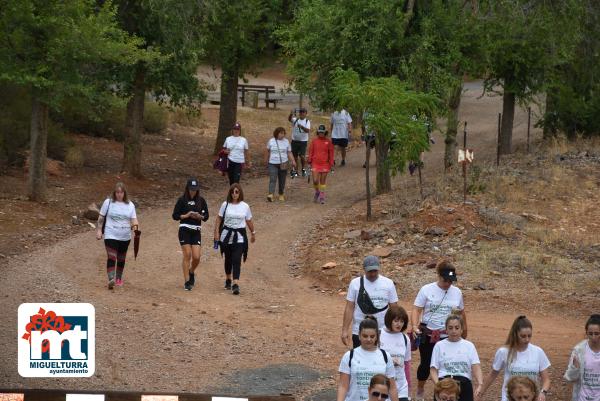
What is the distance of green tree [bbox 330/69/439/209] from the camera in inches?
834

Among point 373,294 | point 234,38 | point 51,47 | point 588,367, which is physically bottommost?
point 588,367

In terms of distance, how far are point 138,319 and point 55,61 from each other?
27.3ft

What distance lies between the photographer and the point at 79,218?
2258 centimetres

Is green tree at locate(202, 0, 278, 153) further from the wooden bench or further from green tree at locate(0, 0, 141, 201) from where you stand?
the wooden bench

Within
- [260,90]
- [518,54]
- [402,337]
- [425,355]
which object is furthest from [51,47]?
[260,90]

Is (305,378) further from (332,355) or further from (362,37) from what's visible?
(362,37)

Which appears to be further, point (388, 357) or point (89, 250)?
point (89, 250)

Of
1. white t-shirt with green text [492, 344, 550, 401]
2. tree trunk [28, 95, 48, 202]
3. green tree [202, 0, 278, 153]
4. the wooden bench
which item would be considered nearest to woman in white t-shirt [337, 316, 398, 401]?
white t-shirt with green text [492, 344, 550, 401]

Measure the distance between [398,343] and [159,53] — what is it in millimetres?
14637

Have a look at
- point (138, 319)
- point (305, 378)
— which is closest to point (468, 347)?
point (305, 378)

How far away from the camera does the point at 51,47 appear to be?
21.7 meters

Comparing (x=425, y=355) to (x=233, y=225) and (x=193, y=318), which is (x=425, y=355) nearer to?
(x=193, y=318)

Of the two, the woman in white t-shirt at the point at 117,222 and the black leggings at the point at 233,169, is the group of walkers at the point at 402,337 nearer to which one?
the woman in white t-shirt at the point at 117,222

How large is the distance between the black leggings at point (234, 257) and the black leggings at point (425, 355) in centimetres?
523
